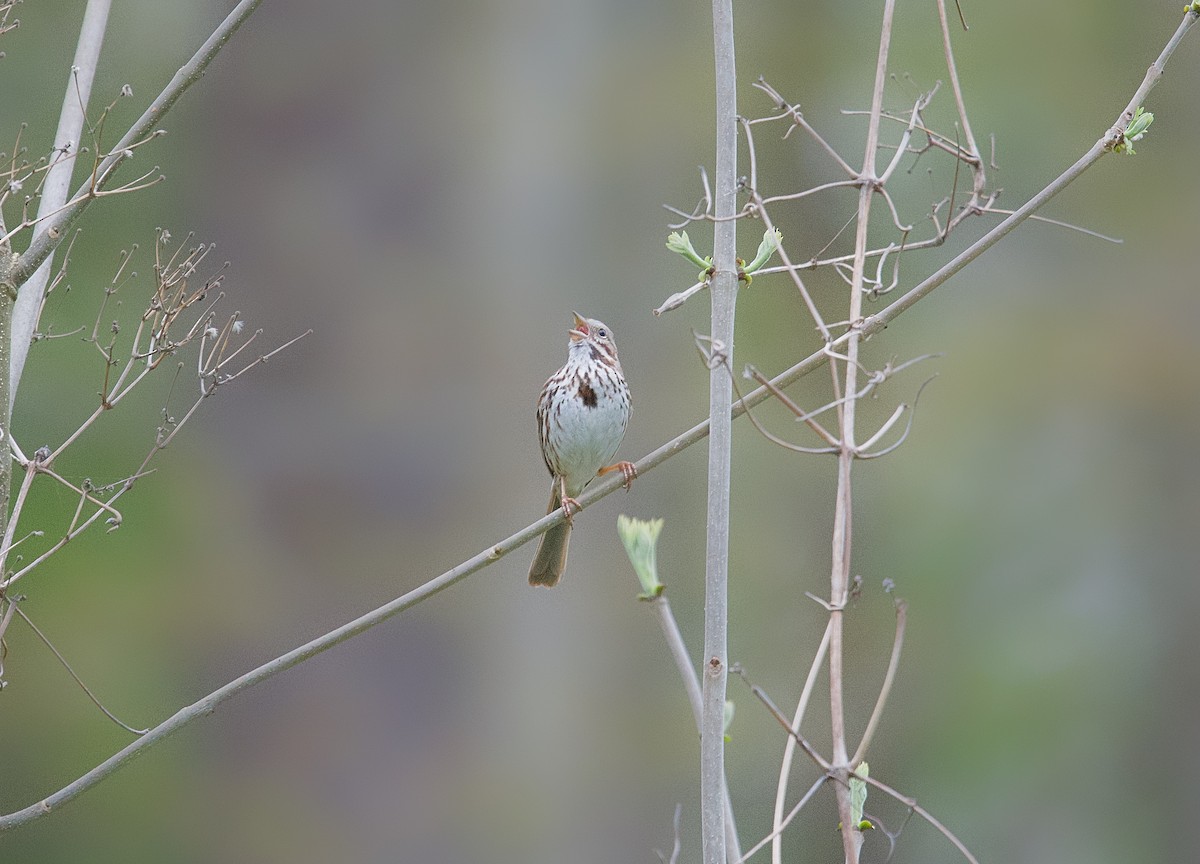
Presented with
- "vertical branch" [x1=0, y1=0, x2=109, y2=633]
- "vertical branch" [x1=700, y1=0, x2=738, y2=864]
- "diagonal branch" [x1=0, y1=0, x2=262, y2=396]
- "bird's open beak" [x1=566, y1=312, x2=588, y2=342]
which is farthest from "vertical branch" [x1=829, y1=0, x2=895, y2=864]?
"bird's open beak" [x1=566, y1=312, x2=588, y2=342]

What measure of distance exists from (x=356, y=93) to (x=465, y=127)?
591 mm

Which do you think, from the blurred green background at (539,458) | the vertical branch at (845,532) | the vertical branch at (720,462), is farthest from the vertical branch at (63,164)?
the blurred green background at (539,458)

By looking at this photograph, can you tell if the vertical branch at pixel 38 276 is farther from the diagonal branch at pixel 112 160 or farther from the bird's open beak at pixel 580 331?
the bird's open beak at pixel 580 331

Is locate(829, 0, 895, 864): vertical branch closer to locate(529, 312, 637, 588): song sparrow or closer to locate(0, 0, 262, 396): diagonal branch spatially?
locate(0, 0, 262, 396): diagonal branch

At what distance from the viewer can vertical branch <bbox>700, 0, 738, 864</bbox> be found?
1.83 metres

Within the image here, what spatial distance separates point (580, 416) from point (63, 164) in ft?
6.41

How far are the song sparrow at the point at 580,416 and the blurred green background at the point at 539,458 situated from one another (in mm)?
2449

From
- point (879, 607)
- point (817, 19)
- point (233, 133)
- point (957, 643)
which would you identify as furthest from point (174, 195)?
point (957, 643)

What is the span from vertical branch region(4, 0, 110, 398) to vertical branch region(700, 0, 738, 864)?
3.71 feet

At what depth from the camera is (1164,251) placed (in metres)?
8.09

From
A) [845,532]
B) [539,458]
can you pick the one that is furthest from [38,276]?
[539,458]

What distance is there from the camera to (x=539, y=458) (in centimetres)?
690

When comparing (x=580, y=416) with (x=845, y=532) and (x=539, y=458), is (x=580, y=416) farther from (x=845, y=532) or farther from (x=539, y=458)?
(x=539, y=458)

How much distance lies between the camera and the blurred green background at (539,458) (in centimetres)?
670
